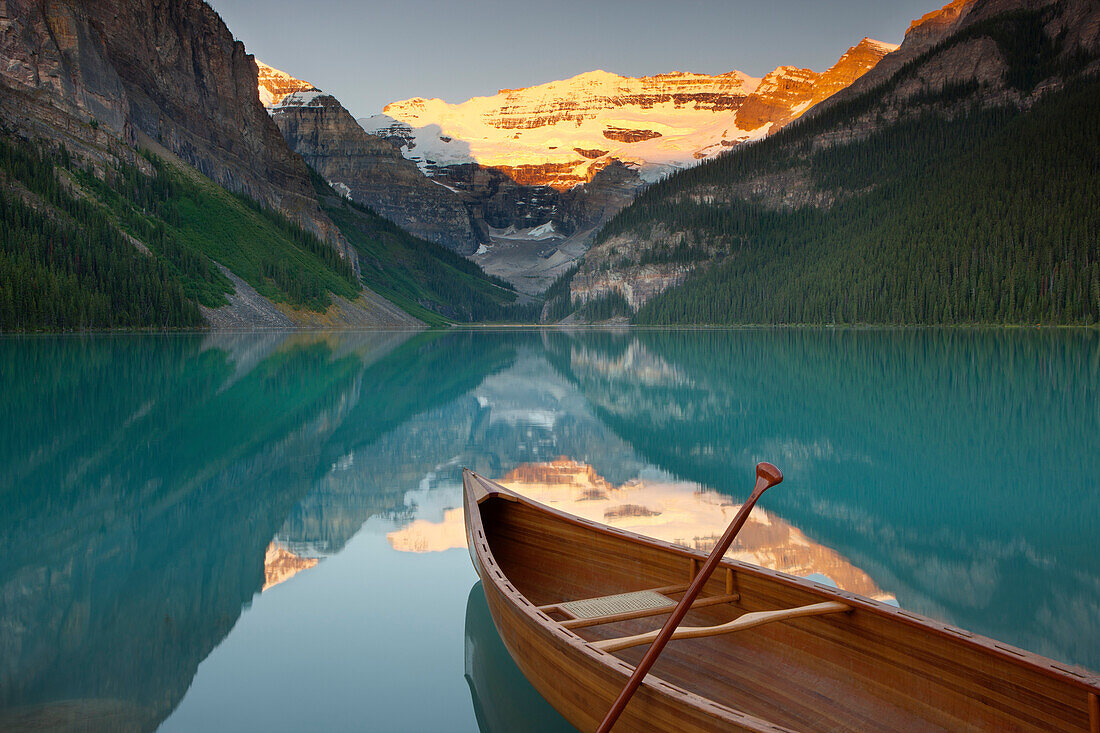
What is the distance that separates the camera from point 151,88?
454 ft

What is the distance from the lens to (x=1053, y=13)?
498ft

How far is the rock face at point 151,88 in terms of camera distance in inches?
4065

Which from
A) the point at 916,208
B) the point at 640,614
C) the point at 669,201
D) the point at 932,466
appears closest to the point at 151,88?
the point at 669,201

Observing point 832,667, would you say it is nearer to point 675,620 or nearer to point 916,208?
point 675,620

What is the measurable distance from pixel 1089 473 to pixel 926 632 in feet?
40.4

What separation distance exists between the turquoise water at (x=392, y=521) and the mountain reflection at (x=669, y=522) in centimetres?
9

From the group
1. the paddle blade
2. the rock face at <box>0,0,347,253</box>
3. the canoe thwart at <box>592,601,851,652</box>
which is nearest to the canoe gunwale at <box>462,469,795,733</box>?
the canoe thwart at <box>592,601,851,652</box>

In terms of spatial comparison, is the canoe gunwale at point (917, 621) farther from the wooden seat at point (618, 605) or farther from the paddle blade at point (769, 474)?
the paddle blade at point (769, 474)

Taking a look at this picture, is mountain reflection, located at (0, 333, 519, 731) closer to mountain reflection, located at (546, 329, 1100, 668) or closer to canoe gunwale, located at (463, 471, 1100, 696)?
canoe gunwale, located at (463, 471, 1100, 696)

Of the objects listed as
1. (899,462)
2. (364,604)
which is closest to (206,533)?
(364,604)

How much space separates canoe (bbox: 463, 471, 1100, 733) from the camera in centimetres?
434

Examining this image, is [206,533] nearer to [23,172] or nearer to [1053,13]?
[23,172]

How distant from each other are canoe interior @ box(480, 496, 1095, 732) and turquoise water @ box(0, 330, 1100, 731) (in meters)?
1.49

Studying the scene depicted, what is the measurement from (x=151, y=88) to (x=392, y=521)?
514 ft
